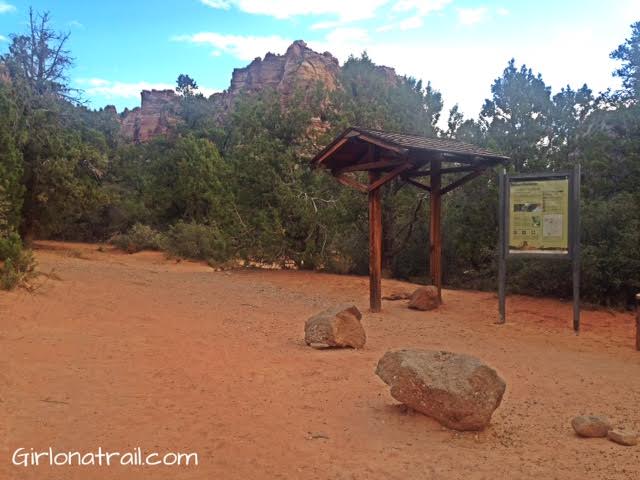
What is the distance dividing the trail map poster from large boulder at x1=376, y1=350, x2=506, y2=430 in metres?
6.00

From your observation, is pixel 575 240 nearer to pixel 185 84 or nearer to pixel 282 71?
pixel 185 84

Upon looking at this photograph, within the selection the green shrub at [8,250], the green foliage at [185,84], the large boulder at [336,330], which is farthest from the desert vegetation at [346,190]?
the green foliage at [185,84]

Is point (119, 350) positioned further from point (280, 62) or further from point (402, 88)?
point (280, 62)

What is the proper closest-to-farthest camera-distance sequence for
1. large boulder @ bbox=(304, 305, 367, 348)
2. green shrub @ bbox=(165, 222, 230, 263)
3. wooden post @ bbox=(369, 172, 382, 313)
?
large boulder @ bbox=(304, 305, 367, 348), wooden post @ bbox=(369, 172, 382, 313), green shrub @ bbox=(165, 222, 230, 263)

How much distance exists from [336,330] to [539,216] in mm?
4909

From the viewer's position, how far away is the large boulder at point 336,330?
7832mm

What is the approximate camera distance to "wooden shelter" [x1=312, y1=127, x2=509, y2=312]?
11.1 meters

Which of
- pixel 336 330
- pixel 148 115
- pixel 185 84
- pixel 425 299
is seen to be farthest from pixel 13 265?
pixel 148 115

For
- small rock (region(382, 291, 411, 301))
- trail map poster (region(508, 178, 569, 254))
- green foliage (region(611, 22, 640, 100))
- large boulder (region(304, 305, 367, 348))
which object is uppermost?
green foliage (region(611, 22, 640, 100))

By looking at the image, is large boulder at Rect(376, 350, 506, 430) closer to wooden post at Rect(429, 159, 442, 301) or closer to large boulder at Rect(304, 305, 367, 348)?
large boulder at Rect(304, 305, 367, 348)

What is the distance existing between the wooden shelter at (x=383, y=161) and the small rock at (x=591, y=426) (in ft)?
21.8

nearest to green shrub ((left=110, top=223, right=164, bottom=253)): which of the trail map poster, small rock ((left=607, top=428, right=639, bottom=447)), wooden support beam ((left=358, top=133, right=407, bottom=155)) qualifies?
wooden support beam ((left=358, top=133, right=407, bottom=155))

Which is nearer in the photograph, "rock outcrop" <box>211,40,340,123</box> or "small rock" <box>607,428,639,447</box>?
"small rock" <box>607,428,639,447</box>

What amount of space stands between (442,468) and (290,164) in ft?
52.7
